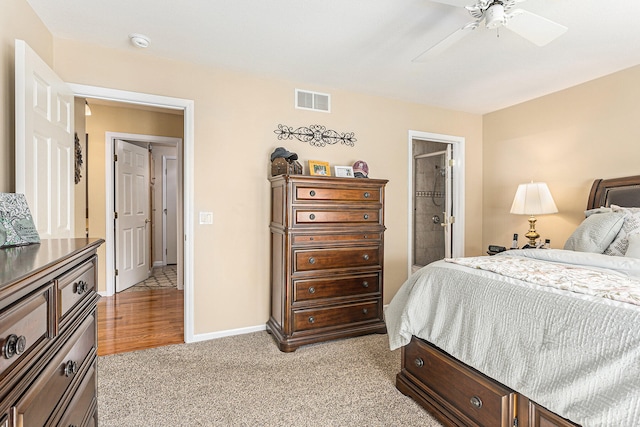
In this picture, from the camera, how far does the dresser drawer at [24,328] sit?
0.64 metres

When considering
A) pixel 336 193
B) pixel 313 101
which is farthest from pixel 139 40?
pixel 336 193

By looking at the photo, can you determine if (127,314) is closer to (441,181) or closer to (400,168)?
(400,168)

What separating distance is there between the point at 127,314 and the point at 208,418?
2.26 meters

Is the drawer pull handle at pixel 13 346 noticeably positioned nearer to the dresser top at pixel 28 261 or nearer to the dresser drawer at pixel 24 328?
the dresser drawer at pixel 24 328

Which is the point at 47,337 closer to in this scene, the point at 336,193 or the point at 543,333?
the point at 543,333

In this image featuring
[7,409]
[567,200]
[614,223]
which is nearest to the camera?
[7,409]

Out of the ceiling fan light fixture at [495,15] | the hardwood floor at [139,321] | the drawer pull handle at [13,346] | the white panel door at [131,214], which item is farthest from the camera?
the white panel door at [131,214]

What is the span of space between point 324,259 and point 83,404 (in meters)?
1.89

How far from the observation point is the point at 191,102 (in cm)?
282

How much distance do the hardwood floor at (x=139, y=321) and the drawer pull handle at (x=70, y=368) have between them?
1.86 meters

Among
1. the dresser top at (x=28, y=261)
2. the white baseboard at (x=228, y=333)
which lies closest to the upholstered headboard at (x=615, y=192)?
the white baseboard at (x=228, y=333)

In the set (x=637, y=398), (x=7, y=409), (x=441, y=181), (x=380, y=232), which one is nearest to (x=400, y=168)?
(x=380, y=232)

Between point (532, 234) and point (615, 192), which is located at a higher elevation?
point (615, 192)

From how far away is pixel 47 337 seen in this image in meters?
0.85
